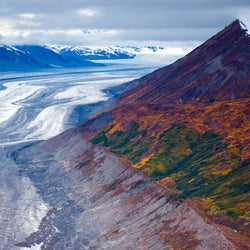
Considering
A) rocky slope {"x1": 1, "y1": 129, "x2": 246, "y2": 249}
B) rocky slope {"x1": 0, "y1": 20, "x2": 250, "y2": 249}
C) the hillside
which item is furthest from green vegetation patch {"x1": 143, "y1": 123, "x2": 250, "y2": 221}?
rocky slope {"x1": 1, "y1": 129, "x2": 246, "y2": 249}

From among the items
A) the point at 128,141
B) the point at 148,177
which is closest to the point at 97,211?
the point at 148,177

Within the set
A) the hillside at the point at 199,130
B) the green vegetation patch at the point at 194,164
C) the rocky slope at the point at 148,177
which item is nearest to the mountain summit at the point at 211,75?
the hillside at the point at 199,130

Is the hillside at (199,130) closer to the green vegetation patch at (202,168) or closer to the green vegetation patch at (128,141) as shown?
the green vegetation patch at (202,168)

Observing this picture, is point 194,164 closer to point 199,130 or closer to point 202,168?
point 202,168

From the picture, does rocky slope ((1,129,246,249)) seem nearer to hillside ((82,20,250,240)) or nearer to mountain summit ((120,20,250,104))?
hillside ((82,20,250,240))

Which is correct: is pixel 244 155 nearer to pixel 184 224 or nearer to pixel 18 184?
pixel 184 224

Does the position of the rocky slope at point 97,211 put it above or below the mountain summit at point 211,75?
below
